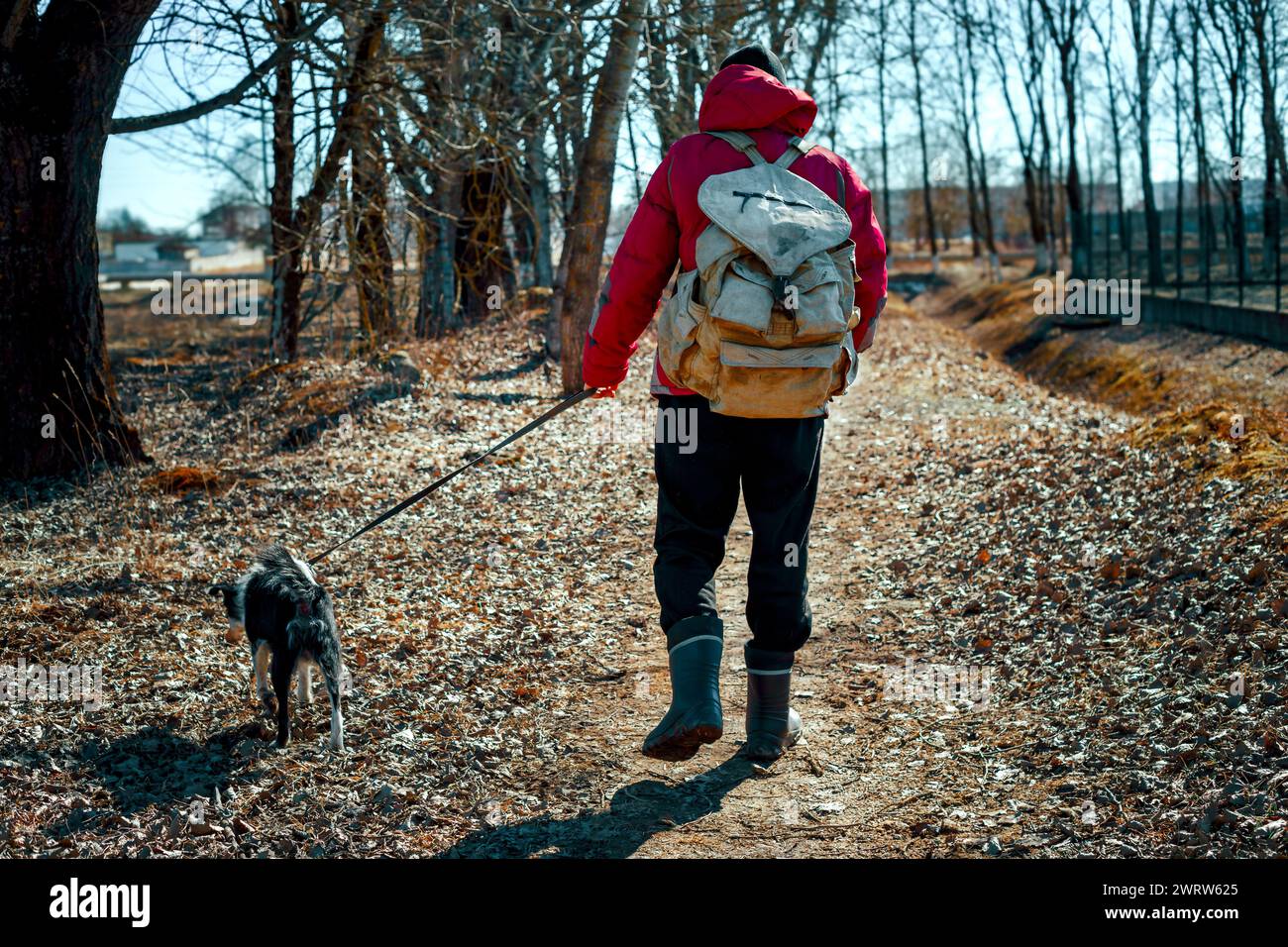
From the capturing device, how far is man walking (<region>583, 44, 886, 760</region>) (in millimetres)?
3877

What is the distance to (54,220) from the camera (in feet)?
30.0

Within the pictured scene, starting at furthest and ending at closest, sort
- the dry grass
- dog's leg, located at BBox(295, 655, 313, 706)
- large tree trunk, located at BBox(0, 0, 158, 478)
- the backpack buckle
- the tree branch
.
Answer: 1. the tree branch
2. the dry grass
3. large tree trunk, located at BBox(0, 0, 158, 478)
4. dog's leg, located at BBox(295, 655, 313, 706)
5. the backpack buckle

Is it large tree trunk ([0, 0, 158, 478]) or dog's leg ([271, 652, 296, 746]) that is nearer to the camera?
dog's leg ([271, 652, 296, 746])

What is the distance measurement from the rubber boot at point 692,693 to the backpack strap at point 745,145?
65.8 inches

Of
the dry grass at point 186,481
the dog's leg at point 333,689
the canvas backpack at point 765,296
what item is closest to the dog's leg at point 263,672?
the dog's leg at point 333,689

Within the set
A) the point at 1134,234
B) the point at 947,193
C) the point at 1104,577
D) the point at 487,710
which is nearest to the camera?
the point at 487,710

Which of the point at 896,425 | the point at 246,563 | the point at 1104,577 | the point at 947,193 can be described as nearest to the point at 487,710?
the point at 246,563

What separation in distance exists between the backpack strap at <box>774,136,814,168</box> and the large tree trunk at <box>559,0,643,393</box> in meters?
10.4

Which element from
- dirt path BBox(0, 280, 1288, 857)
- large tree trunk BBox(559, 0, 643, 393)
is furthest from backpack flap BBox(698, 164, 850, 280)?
large tree trunk BBox(559, 0, 643, 393)

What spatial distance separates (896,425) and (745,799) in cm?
945

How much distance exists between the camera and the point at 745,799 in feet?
13.9

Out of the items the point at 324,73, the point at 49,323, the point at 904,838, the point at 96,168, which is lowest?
the point at 904,838

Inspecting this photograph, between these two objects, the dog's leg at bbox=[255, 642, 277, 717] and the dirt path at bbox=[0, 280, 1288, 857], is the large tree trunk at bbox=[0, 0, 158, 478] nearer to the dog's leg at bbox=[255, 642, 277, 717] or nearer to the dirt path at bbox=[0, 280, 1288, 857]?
the dirt path at bbox=[0, 280, 1288, 857]

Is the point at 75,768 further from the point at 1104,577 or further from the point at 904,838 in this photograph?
the point at 1104,577
